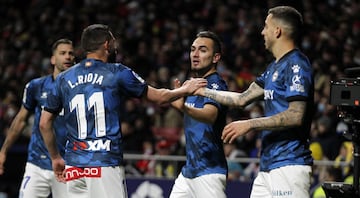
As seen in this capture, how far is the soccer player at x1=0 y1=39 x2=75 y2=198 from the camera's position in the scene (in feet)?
29.9

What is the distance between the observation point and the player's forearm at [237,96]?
702 cm

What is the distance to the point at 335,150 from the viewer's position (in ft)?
39.8

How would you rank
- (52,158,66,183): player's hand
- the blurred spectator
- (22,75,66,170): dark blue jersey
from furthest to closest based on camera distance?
the blurred spectator < (22,75,66,170): dark blue jersey < (52,158,66,183): player's hand

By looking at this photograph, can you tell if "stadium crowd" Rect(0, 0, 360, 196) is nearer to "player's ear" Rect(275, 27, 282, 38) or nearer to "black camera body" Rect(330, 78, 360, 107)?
"black camera body" Rect(330, 78, 360, 107)

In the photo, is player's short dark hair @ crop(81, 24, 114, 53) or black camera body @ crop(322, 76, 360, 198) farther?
player's short dark hair @ crop(81, 24, 114, 53)

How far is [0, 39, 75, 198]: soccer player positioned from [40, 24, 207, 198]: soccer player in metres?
2.05

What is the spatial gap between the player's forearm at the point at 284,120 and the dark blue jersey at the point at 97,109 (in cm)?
116

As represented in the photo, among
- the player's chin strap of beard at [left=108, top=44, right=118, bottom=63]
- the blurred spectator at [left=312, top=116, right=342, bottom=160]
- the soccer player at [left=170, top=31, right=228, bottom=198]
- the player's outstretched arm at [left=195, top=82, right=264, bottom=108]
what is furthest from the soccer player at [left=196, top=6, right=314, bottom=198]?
the blurred spectator at [left=312, top=116, right=342, bottom=160]

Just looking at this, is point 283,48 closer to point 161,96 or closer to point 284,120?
point 284,120

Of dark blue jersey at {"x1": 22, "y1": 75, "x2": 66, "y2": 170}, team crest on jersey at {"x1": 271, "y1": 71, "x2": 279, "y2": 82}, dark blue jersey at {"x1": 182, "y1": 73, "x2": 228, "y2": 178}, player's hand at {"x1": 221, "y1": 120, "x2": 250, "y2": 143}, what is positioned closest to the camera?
player's hand at {"x1": 221, "y1": 120, "x2": 250, "y2": 143}

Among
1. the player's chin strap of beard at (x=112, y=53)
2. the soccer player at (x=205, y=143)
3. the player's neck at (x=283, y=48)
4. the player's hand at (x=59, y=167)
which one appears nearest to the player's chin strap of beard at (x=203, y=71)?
the soccer player at (x=205, y=143)

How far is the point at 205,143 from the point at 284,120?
135cm

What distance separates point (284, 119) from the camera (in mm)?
6344

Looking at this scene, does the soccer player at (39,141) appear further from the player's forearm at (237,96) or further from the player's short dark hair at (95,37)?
the player's forearm at (237,96)
